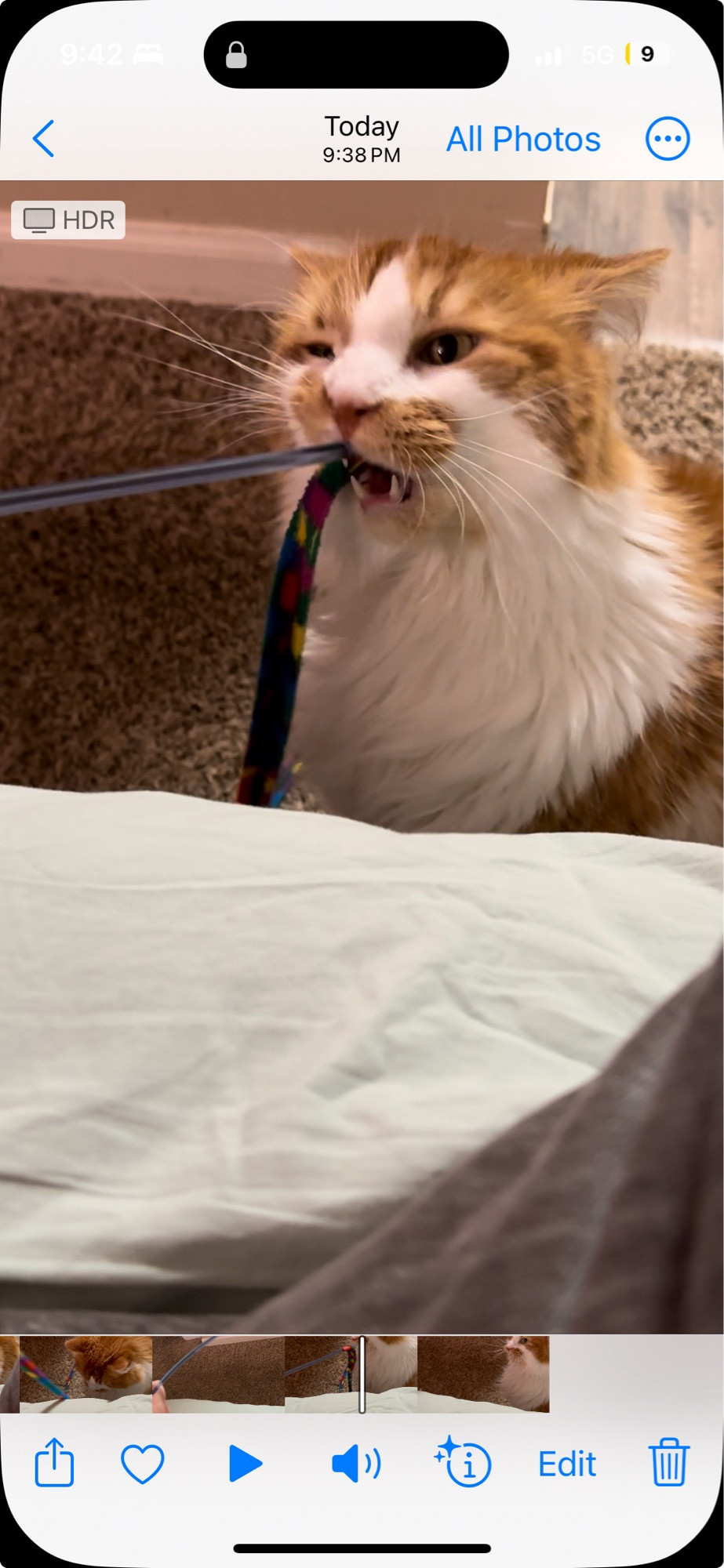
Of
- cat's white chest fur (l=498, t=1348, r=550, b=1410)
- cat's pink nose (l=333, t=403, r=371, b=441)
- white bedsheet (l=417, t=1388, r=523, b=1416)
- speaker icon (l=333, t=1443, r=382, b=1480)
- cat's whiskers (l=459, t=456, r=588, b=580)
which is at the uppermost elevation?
cat's pink nose (l=333, t=403, r=371, b=441)

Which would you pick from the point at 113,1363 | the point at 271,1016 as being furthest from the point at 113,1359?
the point at 271,1016

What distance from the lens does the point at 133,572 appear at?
1.03 m

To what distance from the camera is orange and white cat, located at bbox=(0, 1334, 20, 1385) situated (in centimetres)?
38

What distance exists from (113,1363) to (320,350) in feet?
2.07

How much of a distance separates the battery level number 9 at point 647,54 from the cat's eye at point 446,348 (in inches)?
7.1

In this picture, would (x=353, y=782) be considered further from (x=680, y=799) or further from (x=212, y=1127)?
(x=212, y=1127)

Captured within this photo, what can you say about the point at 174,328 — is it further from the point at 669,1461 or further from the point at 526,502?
the point at 669,1461

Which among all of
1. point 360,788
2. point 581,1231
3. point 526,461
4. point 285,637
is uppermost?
point 526,461

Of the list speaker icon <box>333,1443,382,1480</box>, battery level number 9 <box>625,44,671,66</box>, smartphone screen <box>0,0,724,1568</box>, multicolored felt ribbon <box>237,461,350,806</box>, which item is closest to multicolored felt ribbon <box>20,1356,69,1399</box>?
smartphone screen <box>0,0,724,1568</box>

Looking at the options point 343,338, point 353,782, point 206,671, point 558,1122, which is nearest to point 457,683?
point 353,782

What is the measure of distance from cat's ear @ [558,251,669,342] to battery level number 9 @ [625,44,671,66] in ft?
0.54

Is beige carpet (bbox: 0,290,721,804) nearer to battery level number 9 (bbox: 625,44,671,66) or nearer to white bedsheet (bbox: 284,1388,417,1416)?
battery level number 9 (bbox: 625,44,671,66)

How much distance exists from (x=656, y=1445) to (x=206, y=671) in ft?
2.58

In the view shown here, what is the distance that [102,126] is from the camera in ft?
1.91
